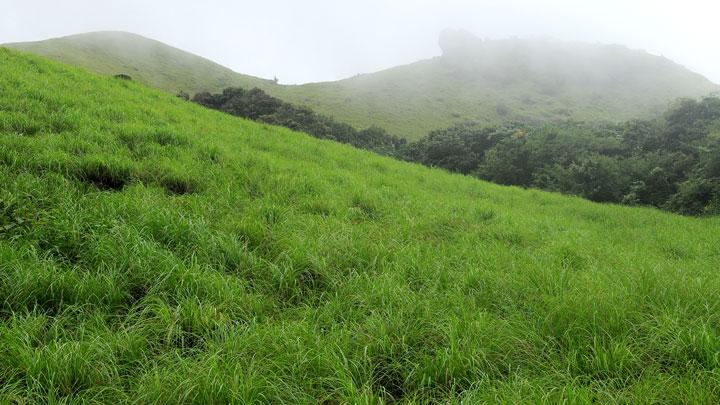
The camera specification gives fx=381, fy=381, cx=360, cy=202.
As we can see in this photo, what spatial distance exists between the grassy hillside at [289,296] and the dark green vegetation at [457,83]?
62.7m

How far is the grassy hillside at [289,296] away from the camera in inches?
105

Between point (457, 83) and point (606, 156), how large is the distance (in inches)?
3744

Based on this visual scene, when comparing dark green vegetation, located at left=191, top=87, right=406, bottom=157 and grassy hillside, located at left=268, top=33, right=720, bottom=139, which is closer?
dark green vegetation, located at left=191, top=87, right=406, bottom=157

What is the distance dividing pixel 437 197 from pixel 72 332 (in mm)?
8622

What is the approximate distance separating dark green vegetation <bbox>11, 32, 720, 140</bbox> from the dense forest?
28.3m

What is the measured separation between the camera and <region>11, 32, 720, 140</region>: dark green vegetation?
254 feet

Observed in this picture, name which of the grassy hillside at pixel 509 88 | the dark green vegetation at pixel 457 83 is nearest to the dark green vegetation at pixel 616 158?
the dark green vegetation at pixel 457 83

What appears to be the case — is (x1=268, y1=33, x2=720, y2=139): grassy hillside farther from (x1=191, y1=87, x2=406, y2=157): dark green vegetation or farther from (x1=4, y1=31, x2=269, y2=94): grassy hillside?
(x1=191, y1=87, x2=406, y2=157): dark green vegetation

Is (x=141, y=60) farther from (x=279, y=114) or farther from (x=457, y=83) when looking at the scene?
(x=457, y=83)

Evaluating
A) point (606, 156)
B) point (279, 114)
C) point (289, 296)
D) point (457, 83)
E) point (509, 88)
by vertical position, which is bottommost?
point (289, 296)

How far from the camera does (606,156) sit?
26.2m

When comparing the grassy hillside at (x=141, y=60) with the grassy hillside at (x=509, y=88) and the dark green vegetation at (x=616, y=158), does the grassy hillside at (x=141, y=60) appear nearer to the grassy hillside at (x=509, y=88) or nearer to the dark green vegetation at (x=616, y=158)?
the grassy hillside at (x=509, y=88)

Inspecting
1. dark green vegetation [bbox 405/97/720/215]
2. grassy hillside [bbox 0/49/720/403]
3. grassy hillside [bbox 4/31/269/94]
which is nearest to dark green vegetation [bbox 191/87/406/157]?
dark green vegetation [bbox 405/97/720/215]

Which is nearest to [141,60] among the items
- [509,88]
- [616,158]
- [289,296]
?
[616,158]
